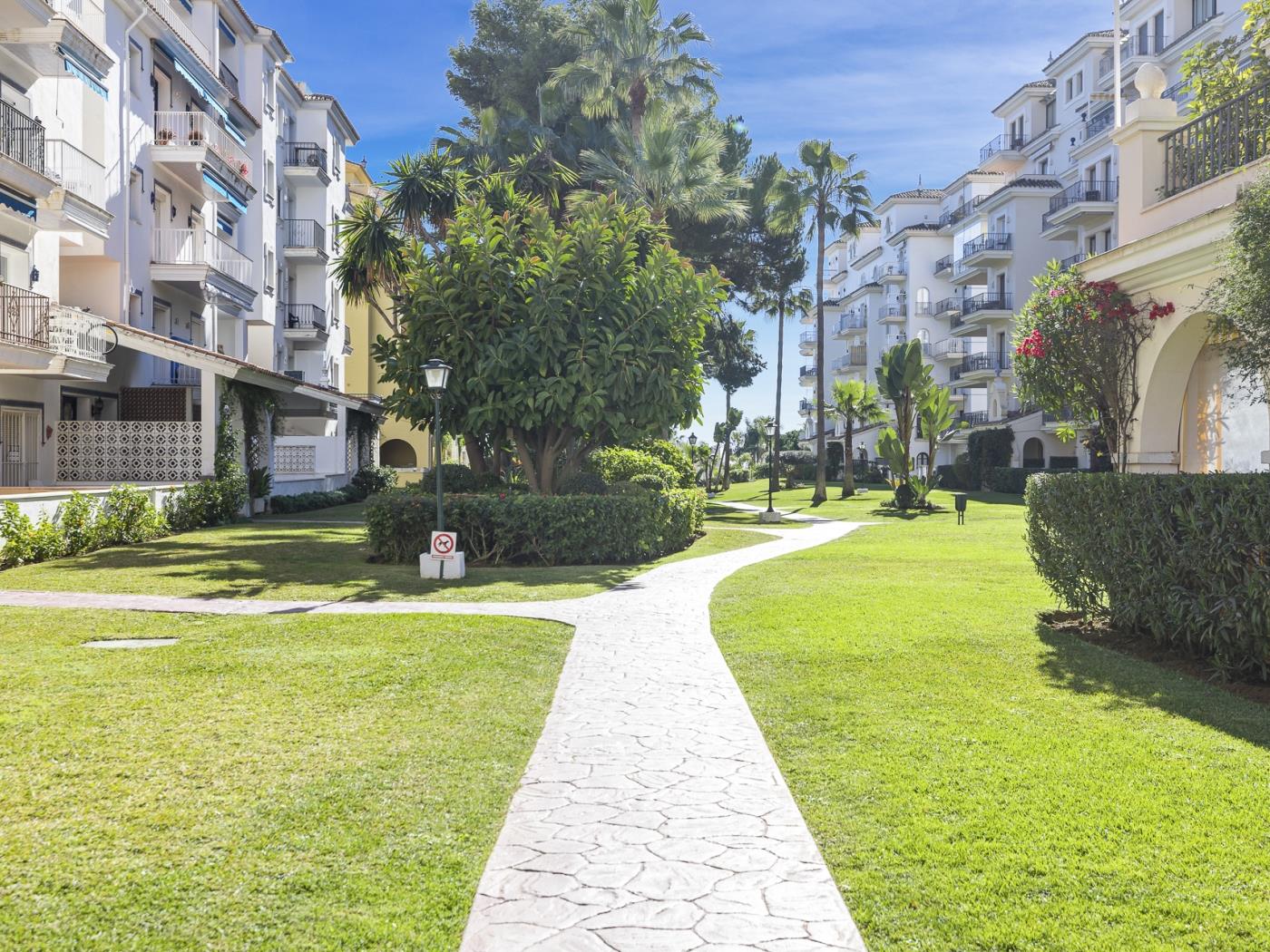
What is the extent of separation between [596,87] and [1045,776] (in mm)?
31398

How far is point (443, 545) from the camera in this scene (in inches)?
610

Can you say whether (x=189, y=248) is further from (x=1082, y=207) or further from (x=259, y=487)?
(x=1082, y=207)

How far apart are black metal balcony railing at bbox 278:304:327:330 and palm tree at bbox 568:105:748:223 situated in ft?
42.7

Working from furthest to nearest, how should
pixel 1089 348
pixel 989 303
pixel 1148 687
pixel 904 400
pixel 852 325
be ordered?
pixel 852 325
pixel 989 303
pixel 904 400
pixel 1089 348
pixel 1148 687

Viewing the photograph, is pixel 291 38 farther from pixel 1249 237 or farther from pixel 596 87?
pixel 1249 237

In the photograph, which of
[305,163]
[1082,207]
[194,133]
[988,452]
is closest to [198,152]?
[194,133]

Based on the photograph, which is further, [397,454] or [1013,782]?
[397,454]

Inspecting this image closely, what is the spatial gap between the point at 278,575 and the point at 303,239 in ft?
88.0

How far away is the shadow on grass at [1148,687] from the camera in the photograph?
684 cm

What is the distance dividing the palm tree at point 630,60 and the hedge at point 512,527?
18.9 metres

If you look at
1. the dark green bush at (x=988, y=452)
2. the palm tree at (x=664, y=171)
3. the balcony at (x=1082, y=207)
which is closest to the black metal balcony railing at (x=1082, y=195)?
the balcony at (x=1082, y=207)

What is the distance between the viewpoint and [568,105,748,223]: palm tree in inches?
1176

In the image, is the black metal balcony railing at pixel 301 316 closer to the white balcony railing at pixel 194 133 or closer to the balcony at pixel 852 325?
→ the white balcony railing at pixel 194 133

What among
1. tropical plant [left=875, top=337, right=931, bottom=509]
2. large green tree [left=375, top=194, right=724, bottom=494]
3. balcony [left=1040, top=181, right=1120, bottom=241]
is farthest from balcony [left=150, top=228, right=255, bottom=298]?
balcony [left=1040, top=181, right=1120, bottom=241]
